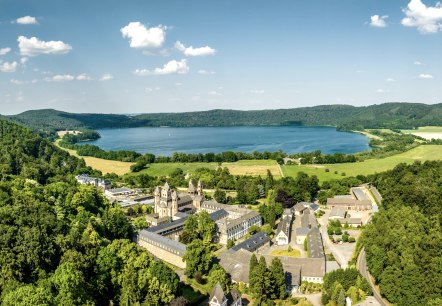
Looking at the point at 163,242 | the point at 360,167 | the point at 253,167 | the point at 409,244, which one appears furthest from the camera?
the point at 253,167

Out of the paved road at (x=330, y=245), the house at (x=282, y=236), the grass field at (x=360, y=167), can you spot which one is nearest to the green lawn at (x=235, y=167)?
the grass field at (x=360, y=167)

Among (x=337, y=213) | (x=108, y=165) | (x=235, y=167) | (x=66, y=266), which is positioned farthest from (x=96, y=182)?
(x=66, y=266)

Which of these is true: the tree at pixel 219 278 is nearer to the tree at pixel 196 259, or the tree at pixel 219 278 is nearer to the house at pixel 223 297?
the house at pixel 223 297

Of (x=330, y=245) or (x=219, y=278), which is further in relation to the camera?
(x=330, y=245)

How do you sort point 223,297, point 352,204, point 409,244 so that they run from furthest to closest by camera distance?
point 352,204 → point 409,244 → point 223,297

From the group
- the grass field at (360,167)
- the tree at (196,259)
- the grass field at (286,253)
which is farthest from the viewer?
the grass field at (360,167)

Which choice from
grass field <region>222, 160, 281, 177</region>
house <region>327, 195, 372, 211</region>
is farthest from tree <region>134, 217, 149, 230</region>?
grass field <region>222, 160, 281, 177</region>

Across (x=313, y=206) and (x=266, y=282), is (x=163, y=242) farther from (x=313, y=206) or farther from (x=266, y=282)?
(x=313, y=206)

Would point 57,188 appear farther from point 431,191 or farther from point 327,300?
point 431,191
